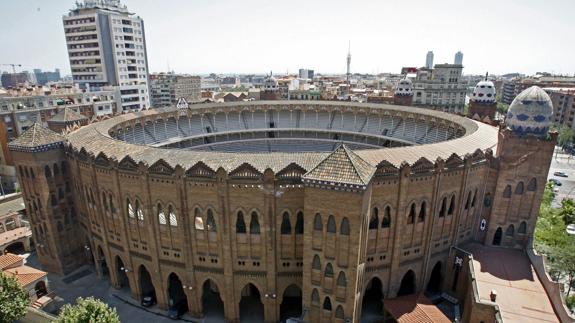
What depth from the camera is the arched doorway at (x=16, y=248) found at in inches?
1742

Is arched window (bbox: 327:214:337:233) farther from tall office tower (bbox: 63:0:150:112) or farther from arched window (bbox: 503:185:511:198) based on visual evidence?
tall office tower (bbox: 63:0:150:112)

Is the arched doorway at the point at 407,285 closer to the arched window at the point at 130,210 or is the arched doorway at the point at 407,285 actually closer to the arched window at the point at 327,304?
the arched window at the point at 327,304

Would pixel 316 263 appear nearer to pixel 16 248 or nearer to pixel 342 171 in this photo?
pixel 342 171

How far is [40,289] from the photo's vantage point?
1350 inches

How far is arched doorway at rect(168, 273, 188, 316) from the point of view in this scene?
3212cm

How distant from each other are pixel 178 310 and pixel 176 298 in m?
2.70

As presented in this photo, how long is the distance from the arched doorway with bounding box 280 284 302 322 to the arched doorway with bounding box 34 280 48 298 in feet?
79.3

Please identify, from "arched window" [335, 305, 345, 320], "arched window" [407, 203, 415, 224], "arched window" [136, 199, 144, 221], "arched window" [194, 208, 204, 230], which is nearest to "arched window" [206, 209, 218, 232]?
"arched window" [194, 208, 204, 230]

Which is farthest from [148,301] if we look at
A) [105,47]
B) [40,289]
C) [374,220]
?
[105,47]

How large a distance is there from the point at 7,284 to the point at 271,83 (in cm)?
6820

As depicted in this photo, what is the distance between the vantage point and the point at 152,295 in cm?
3434

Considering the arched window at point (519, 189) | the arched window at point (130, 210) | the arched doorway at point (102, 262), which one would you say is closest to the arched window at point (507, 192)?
the arched window at point (519, 189)

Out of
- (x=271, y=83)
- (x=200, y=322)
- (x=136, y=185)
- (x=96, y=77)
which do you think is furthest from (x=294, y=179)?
(x=96, y=77)

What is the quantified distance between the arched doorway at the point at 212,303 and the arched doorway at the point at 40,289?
16174mm
